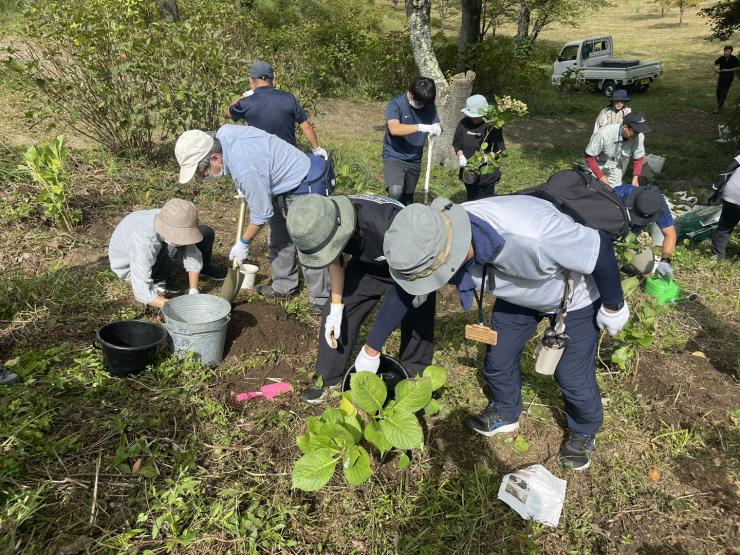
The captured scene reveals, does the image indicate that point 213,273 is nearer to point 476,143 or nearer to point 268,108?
point 268,108

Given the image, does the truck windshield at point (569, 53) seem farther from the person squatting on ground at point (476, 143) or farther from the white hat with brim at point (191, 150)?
the white hat with brim at point (191, 150)

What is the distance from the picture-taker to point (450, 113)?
7883 millimetres

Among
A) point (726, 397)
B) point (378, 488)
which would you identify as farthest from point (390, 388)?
point (726, 397)

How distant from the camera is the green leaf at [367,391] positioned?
217cm

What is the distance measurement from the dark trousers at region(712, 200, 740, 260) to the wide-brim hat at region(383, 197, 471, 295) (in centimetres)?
424

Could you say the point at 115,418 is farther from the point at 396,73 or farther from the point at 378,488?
the point at 396,73

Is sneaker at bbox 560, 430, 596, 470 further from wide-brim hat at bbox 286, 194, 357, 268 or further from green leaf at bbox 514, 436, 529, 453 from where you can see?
wide-brim hat at bbox 286, 194, 357, 268

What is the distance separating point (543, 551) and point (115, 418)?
226 cm

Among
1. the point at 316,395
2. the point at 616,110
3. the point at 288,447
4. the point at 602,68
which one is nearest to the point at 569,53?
the point at 602,68

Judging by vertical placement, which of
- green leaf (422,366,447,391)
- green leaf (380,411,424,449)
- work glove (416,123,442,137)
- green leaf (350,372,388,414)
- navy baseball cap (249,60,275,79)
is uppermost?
navy baseball cap (249,60,275,79)

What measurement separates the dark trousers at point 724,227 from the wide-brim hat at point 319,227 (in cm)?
435

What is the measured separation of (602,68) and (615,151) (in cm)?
1184

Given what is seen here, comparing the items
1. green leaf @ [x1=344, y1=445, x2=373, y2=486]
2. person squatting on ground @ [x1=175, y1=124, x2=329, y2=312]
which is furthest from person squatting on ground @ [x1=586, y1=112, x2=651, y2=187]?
green leaf @ [x1=344, y1=445, x2=373, y2=486]

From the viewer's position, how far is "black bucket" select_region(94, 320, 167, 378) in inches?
115
